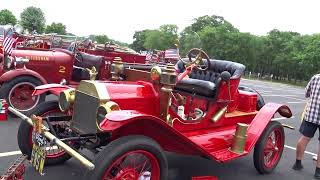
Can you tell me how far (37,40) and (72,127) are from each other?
931cm

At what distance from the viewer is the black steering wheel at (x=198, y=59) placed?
537cm

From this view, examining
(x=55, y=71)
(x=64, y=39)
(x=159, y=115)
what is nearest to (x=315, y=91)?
(x=159, y=115)

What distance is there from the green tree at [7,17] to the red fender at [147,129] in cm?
5480

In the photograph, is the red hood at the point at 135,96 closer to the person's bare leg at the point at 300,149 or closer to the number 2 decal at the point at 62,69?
the person's bare leg at the point at 300,149

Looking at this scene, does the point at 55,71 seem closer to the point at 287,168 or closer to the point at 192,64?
the point at 192,64

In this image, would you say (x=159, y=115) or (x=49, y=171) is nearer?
(x=159, y=115)

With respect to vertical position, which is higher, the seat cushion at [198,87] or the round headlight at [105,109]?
the seat cushion at [198,87]

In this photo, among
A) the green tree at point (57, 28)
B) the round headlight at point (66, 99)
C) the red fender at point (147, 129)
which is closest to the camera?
the red fender at point (147, 129)

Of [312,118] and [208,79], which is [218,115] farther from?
[312,118]

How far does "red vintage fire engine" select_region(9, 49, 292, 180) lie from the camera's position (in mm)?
3678

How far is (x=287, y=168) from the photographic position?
598cm

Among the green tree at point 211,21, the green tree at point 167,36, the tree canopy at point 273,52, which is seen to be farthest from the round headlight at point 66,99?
the green tree at point 211,21

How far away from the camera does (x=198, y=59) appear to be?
5.38 metres

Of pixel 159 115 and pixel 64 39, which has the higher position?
pixel 64 39
